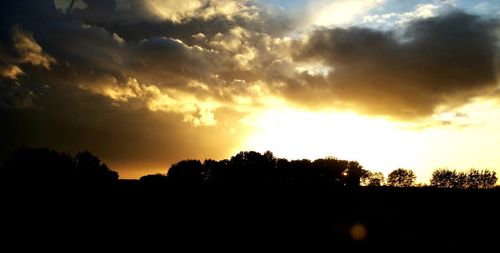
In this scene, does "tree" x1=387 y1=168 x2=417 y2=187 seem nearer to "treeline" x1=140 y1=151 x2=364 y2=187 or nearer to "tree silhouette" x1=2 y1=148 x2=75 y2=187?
"treeline" x1=140 y1=151 x2=364 y2=187

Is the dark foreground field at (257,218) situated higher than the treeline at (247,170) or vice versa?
the treeline at (247,170)

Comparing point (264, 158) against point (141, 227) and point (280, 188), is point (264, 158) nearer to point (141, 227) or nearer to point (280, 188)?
point (280, 188)

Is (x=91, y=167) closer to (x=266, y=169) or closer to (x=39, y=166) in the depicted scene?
(x=39, y=166)

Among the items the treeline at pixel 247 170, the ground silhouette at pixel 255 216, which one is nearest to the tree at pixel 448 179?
the treeline at pixel 247 170

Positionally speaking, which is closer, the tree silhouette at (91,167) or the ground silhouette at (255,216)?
the ground silhouette at (255,216)

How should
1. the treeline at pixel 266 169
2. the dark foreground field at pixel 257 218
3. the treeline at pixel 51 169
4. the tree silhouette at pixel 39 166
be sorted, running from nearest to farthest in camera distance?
the dark foreground field at pixel 257 218, the treeline at pixel 51 169, the tree silhouette at pixel 39 166, the treeline at pixel 266 169

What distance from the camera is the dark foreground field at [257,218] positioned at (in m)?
42.5

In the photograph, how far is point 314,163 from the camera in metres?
123

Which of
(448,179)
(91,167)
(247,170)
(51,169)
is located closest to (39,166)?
(51,169)

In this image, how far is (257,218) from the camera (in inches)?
1980

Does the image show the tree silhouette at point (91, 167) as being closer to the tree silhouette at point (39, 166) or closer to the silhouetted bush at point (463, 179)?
the tree silhouette at point (39, 166)

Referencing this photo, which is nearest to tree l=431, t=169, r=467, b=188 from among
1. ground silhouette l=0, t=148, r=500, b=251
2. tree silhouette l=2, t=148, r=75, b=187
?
ground silhouette l=0, t=148, r=500, b=251

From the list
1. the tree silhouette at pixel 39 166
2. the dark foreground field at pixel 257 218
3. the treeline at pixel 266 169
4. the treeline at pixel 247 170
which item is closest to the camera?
the dark foreground field at pixel 257 218

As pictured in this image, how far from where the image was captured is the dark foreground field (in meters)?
42.5
